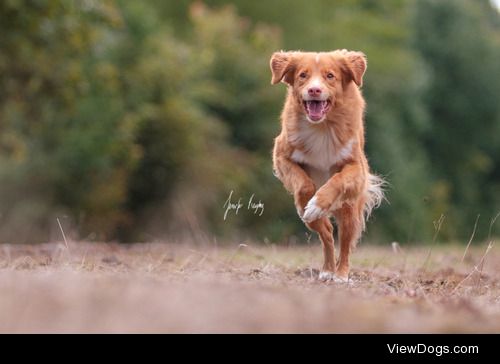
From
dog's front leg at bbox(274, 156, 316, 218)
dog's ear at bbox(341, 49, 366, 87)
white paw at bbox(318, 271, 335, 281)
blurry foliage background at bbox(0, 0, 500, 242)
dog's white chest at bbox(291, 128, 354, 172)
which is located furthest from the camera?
blurry foliage background at bbox(0, 0, 500, 242)

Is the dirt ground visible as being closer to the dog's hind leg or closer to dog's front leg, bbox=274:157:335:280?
dog's front leg, bbox=274:157:335:280

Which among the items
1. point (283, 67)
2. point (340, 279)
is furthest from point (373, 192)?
point (283, 67)

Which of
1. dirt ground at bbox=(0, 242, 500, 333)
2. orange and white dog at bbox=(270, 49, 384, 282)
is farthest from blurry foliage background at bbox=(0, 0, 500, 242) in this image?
dirt ground at bbox=(0, 242, 500, 333)

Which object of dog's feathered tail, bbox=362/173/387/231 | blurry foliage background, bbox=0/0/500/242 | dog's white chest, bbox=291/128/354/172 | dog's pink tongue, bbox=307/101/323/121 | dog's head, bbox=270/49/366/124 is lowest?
blurry foliage background, bbox=0/0/500/242

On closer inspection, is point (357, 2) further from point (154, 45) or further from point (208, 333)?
point (208, 333)

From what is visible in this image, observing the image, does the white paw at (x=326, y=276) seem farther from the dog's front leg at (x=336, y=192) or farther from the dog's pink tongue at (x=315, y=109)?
the dog's pink tongue at (x=315, y=109)

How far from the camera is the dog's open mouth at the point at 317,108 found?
9.80 meters

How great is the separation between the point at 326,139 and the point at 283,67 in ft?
2.83

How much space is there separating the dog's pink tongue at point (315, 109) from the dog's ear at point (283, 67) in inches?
19.3

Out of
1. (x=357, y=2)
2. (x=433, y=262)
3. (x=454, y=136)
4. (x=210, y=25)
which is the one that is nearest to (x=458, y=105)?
(x=454, y=136)

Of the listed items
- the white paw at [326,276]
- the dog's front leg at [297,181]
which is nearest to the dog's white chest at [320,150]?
the dog's front leg at [297,181]

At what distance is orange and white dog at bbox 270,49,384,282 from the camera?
32.1 feet

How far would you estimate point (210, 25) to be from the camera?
46875 millimetres

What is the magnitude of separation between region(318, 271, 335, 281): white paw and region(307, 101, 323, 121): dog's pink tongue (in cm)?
144
